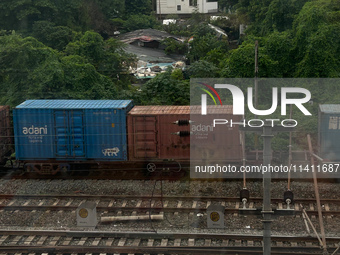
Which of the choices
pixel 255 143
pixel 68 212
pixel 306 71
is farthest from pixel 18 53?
pixel 306 71

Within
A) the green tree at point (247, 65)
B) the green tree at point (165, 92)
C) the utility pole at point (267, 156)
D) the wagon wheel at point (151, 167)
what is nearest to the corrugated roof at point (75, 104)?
the wagon wheel at point (151, 167)

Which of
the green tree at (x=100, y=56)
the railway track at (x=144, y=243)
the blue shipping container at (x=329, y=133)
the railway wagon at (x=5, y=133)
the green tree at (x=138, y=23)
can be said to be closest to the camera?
the railway track at (x=144, y=243)

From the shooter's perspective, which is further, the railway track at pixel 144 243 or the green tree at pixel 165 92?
the green tree at pixel 165 92

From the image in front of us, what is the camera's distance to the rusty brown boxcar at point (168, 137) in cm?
1441

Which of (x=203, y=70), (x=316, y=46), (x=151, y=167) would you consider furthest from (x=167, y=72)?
(x=316, y=46)

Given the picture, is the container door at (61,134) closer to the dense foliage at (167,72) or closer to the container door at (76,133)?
the container door at (76,133)

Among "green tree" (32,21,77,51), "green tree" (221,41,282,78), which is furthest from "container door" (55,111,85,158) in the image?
"green tree" (32,21,77,51)

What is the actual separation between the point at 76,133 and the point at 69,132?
230 mm

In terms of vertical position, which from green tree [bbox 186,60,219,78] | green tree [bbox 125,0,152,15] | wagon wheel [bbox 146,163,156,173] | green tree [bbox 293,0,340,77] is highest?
green tree [bbox 125,0,152,15]

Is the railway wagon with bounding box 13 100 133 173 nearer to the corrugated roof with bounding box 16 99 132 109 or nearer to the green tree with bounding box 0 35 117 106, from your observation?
the corrugated roof with bounding box 16 99 132 109

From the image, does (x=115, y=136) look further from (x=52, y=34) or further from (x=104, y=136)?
(x=52, y=34)

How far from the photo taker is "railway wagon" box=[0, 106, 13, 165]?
1583 centimetres

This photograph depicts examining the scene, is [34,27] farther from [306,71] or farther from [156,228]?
[156,228]

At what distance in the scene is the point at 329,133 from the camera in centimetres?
1442
